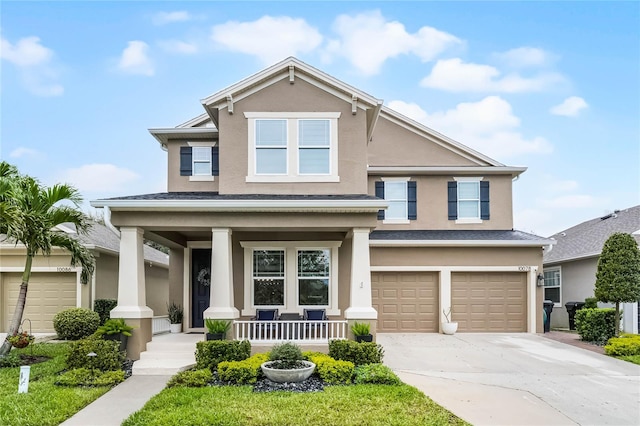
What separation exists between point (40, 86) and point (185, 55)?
6305 millimetres

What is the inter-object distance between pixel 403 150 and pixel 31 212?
489 inches

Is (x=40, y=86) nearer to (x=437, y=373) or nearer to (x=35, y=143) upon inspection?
(x=35, y=143)

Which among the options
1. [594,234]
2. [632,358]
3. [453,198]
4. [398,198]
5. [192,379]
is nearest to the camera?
[192,379]

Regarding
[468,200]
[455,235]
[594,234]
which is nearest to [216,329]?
[455,235]

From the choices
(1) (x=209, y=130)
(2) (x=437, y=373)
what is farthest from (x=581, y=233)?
(1) (x=209, y=130)

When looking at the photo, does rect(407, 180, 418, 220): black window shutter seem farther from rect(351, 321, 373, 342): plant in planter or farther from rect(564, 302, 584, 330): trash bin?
rect(351, 321, 373, 342): plant in planter

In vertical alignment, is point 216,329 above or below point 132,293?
below

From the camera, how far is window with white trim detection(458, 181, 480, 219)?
56.3 feet

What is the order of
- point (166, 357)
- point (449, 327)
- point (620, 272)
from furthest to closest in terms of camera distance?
point (449, 327), point (620, 272), point (166, 357)

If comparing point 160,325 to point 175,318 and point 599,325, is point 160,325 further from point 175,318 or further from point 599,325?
point 599,325

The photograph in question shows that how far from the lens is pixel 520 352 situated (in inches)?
480

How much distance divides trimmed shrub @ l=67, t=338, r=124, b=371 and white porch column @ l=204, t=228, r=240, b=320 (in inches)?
79.1

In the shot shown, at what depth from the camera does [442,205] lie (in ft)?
56.3

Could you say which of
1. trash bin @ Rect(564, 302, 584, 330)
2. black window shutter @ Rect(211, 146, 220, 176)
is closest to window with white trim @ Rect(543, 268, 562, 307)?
trash bin @ Rect(564, 302, 584, 330)
